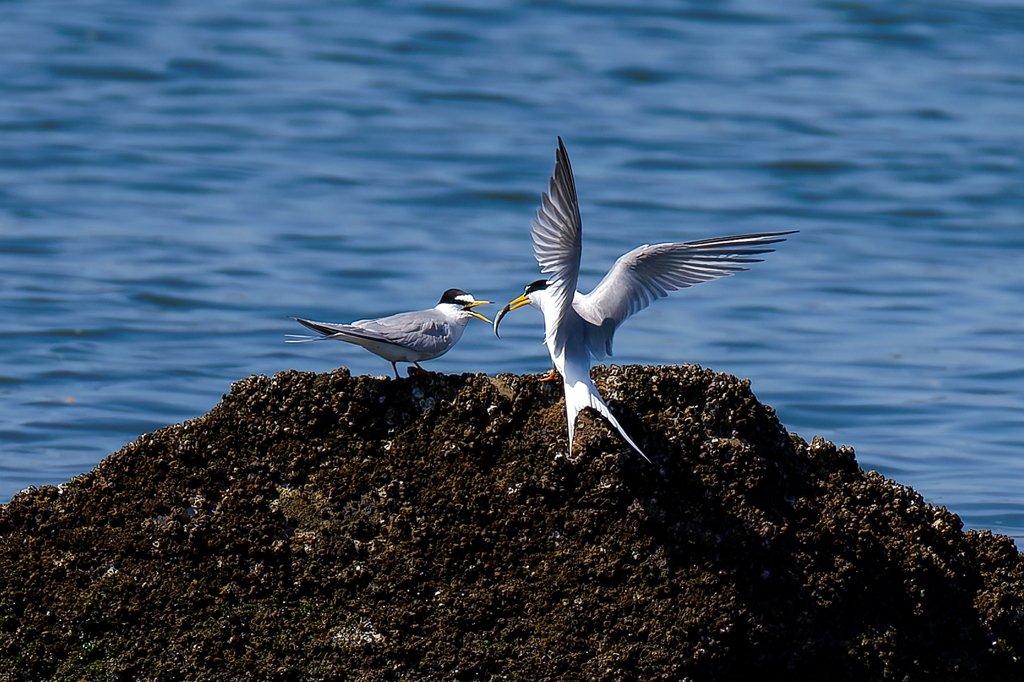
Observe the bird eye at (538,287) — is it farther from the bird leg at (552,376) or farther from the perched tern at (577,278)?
the bird leg at (552,376)

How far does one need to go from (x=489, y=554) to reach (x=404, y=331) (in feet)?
3.94

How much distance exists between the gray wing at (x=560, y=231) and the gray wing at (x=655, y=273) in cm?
41

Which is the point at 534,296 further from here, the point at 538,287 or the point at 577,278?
the point at 577,278

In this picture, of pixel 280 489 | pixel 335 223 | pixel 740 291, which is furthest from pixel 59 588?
pixel 335 223

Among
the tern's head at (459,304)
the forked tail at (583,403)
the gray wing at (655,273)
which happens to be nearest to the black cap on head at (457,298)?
the tern's head at (459,304)

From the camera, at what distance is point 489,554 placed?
4.39 metres

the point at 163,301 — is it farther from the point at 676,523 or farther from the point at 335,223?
the point at 676,523

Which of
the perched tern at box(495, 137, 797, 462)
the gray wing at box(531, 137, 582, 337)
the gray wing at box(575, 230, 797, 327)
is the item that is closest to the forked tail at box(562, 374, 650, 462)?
the perched tern at box(495, 137, 797, 462)

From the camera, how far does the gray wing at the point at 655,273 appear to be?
505cm

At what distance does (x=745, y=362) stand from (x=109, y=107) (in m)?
12.5

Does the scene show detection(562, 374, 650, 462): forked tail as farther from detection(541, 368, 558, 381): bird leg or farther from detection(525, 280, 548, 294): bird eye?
detection(525, 280, 548, 294): bird eye

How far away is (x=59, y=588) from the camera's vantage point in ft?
14.4

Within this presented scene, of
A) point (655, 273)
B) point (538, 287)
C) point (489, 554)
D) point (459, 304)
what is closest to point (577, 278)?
point (655, 273)

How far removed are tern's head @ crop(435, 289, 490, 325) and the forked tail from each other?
1.33 metres
